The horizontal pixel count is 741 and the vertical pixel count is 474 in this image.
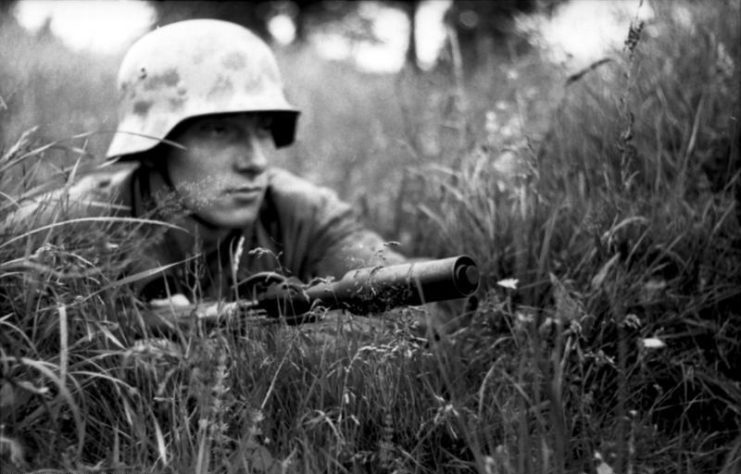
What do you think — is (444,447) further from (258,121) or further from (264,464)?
(258,121)

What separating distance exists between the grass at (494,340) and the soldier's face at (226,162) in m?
0.47

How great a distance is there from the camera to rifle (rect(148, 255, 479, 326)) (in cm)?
221

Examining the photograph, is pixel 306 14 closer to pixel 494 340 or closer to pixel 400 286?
pixel 494 340

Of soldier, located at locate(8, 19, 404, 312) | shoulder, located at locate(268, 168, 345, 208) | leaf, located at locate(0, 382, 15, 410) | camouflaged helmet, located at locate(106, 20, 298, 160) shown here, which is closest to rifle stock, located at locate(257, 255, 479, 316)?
soldier, located at locate(8, 19, 404, 312)

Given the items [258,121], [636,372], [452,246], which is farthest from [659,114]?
[258,121]

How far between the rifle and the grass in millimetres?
64

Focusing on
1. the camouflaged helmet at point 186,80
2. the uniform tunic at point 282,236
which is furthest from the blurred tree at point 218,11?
the uniform tunic at point 282,236

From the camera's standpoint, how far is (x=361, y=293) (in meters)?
2.34

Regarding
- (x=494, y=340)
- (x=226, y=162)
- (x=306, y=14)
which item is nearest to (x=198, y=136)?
(x=226, y=162)

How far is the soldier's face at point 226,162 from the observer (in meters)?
3.23

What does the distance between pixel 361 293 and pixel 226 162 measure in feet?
3.77

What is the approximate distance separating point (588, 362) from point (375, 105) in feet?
13.9

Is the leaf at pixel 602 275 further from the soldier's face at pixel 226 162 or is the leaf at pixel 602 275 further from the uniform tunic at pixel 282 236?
the soldier's face at pixel 226 162

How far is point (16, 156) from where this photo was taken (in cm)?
260
